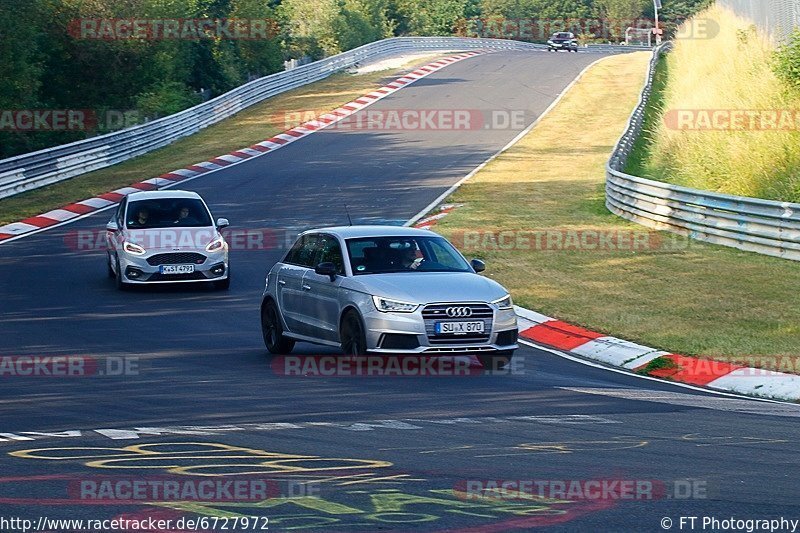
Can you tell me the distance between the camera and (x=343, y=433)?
392 inches

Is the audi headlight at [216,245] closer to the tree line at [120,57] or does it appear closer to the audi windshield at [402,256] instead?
the audi windshield at [402,256]

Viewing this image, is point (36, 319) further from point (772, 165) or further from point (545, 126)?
point (545, 126)

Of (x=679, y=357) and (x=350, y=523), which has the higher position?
(x=350, y=523)

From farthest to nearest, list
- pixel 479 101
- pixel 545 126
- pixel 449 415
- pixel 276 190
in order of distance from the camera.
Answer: pixel 479 101 → pixel 545 126 → pixel 276 190 → pixel 449 415

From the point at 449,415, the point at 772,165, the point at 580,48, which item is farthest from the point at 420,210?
the point at 580,48

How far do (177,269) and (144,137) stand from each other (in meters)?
21.5

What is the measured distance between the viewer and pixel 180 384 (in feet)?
41.7

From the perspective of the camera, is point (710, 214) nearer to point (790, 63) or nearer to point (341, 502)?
point (790, 63)

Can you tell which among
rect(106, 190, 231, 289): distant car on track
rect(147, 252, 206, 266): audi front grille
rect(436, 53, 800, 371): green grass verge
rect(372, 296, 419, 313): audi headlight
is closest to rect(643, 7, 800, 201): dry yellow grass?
rect(436, 53, 800, 371): green grass verge

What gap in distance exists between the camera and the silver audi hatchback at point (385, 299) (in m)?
13.1

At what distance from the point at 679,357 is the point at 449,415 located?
4451 millimetres

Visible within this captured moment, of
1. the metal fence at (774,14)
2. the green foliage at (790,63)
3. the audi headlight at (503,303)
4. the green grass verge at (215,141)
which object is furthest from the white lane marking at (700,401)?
the metal fence at (774,14)

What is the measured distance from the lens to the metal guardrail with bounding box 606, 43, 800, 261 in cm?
Result: 2052

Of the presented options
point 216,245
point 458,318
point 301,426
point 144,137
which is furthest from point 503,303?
point 144,137
